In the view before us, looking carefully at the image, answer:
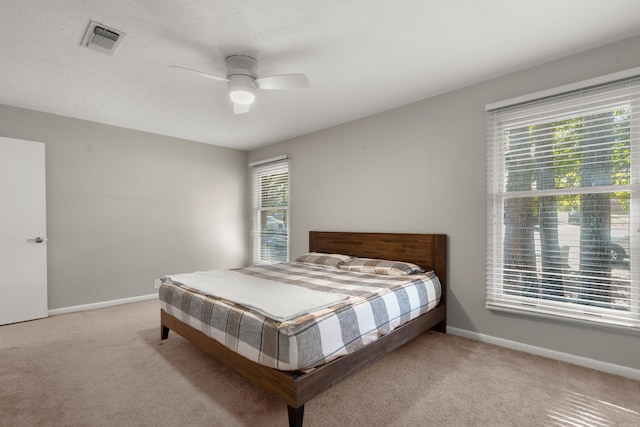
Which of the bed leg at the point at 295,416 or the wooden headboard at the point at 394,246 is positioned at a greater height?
the wooden headboard at the point at 394,246

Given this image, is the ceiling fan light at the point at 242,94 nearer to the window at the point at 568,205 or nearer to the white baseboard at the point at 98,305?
the window at the point at 568,205

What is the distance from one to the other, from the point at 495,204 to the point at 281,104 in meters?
2.44

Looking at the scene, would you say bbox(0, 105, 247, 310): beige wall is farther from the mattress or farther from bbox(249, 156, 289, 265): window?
the mattress

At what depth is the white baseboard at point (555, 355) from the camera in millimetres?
2248

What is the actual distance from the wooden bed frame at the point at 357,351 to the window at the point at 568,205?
563 millimetres

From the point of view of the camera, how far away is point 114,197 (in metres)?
4.23

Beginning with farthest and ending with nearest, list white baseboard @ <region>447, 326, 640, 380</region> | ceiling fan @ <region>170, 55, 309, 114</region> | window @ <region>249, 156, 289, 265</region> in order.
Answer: window @ <region>249, 156, 289, 265</region> < ceiling fan @ <region>170, 55, 309, 114</region> < white baseboard @ <region>447, 326, 640, 380</region>

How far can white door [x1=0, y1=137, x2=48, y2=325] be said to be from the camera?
3.39 metres

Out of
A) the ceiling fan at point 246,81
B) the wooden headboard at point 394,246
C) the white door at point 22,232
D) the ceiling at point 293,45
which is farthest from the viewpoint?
the white door at point 22,232

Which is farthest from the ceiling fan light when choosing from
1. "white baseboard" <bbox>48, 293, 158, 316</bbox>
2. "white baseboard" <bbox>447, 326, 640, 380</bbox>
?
"white baseboard" <bbox>48, 293, 158, 316</bbox>

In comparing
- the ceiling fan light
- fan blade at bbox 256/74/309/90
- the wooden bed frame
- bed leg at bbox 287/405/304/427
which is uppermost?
fan blade at bbox 256/74/309/90

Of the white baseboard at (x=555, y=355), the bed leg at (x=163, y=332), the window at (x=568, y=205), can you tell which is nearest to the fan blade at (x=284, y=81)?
the window at (x=568, y=205)

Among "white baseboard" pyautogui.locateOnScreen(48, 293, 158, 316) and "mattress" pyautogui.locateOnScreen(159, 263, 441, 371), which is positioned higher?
"mattress" pyautogui.locateOnScreen(159, 263, 441, 371)

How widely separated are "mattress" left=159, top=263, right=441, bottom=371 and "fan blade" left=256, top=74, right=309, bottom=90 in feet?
5.34
